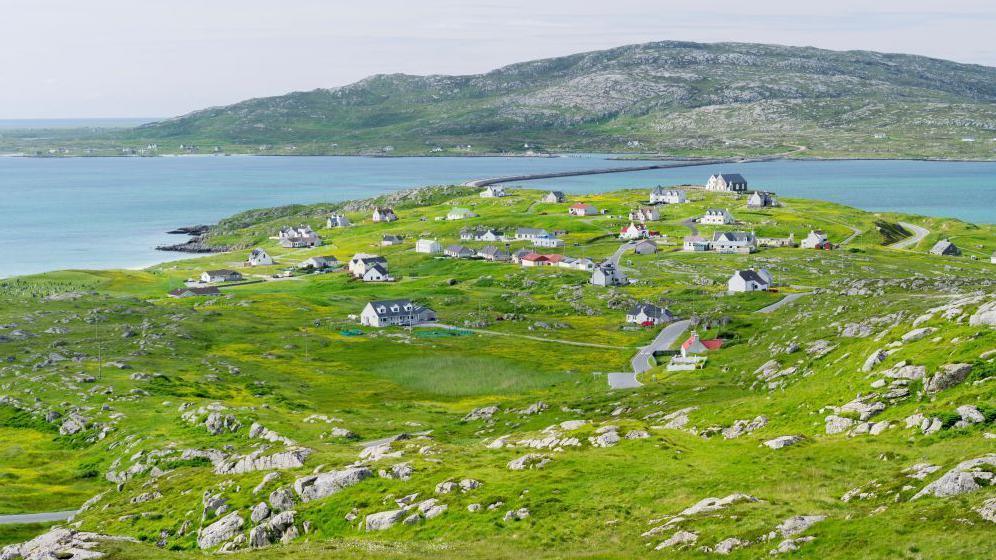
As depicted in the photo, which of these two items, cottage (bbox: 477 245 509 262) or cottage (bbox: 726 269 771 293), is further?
cottage (bbox: 477 245 509 262)

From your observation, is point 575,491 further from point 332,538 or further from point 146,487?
point 146,487

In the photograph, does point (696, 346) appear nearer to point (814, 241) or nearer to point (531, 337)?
point (531, 337)

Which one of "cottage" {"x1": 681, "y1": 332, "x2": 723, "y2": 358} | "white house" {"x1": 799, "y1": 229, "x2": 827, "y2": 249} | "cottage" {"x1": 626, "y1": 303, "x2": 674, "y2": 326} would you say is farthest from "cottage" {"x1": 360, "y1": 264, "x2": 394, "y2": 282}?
"cottage" {"x1": 681, "y1": 332, "x2": 723, "y2": 358}

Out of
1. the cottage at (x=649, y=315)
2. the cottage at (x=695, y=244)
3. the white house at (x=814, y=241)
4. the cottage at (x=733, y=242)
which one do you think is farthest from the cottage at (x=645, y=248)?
the cottage at (x=649, y=315)

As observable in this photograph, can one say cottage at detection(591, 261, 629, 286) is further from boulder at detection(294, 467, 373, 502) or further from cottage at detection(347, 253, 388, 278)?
boulder at detection(294, 467, 373, 502)

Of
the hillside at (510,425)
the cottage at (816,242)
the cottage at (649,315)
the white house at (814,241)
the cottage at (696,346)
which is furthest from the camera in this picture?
the white house at (814,241)

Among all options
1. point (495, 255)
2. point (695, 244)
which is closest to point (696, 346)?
point (695, 244)

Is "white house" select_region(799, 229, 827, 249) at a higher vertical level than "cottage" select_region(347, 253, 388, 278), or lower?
higher

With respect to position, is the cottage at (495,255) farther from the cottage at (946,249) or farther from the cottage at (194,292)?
the cottage at (946,249)
